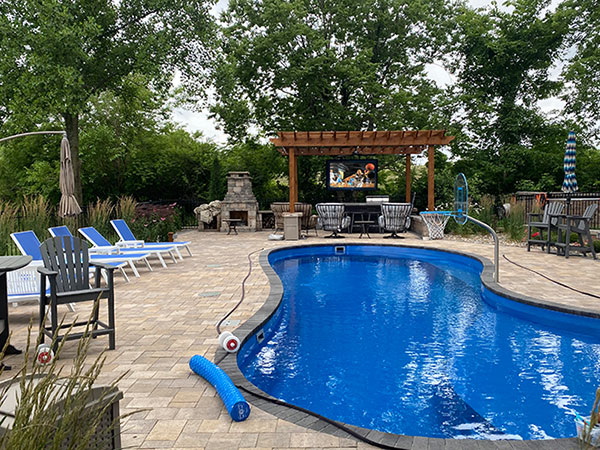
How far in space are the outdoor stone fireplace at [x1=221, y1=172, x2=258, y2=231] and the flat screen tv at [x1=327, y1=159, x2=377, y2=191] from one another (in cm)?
285

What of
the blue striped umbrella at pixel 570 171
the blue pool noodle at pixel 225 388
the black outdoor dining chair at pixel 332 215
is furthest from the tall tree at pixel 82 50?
the blue striped umbrella at pixel 570 171

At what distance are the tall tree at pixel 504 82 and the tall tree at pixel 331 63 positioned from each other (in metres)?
1.65

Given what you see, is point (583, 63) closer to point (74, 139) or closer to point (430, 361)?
A: point (430, 361)

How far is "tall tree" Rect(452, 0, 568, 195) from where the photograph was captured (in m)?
18.8

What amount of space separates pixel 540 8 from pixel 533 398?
67.8 feet

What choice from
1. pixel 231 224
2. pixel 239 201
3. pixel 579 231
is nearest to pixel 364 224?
pixel 239 201

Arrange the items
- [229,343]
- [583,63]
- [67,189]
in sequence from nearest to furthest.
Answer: [229,343] → [67,189] → [583,63]

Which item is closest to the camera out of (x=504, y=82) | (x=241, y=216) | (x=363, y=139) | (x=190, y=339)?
(x=190, y=339)

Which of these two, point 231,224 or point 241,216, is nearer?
point 231,224

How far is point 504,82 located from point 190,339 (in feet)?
65.0

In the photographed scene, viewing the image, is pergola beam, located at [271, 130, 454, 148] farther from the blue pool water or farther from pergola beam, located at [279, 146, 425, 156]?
the blue pool water

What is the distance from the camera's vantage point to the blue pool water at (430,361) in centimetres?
327

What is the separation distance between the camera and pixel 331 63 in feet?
59.7

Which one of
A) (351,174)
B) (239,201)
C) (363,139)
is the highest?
(363,139)
